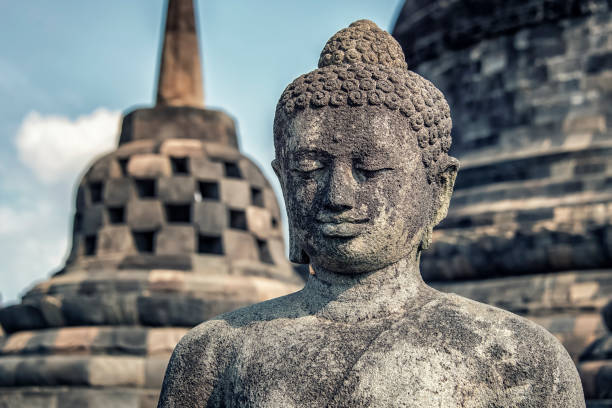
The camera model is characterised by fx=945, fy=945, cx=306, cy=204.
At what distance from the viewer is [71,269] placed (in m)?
11.4

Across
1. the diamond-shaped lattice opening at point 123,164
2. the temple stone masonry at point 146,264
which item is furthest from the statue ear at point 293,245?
the diamond-shaped lattice opening at point 123,164

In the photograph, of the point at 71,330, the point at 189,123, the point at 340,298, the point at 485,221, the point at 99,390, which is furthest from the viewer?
the point at 485,221

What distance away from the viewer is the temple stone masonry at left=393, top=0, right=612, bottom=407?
12.4 metres

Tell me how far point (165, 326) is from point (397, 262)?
6.89 m

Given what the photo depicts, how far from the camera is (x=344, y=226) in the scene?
3.99 m

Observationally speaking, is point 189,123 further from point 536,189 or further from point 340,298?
point 340,298

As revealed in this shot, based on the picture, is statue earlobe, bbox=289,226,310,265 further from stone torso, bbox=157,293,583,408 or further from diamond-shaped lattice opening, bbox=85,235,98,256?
diamond-shaped lattice opening, bbox=85,235,98,256

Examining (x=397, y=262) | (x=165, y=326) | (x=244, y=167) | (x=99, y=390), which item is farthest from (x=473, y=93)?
(x=397, y=262)

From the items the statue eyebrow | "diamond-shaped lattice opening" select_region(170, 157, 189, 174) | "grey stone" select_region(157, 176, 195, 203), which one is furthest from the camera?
"diamond-shaped lattice opening" select_region(170, 157, 189, 174)

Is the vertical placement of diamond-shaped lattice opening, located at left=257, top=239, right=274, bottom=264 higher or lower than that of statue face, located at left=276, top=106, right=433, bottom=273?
higher

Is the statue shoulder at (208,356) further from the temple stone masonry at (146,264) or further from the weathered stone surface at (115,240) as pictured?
the weathered stone surface at (115,240)

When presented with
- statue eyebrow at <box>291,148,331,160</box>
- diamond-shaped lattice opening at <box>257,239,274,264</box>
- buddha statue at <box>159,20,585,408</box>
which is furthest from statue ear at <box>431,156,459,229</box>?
diamond-shaped lattice opening at <box>257,239,274,264</box>

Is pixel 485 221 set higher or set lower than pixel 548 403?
higher

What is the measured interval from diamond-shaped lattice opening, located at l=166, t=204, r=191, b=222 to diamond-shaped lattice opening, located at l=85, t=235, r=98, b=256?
3.08 feet
